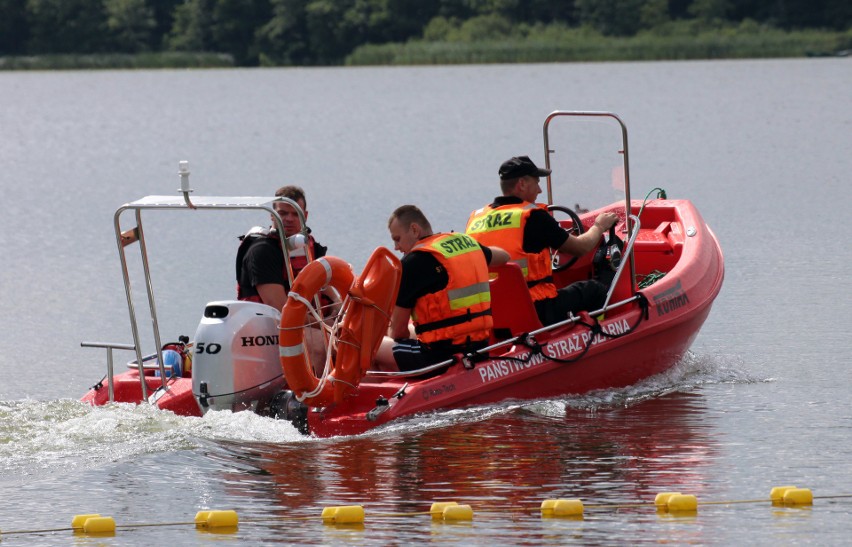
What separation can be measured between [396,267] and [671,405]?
2018mm

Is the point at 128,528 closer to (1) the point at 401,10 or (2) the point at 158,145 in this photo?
(2) the point at 158,145

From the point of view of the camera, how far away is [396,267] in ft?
22.2

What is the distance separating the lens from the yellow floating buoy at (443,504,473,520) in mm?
5781

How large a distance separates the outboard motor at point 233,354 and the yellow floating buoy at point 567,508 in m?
1.66

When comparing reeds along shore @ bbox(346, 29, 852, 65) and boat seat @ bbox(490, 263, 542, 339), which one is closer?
boat seat @ bbox(490, 263, 542, 339)

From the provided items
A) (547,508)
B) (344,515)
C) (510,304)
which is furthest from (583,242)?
(344,515)

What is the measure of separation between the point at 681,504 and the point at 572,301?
6.76 ft

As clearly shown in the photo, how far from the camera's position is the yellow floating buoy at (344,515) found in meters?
5.81

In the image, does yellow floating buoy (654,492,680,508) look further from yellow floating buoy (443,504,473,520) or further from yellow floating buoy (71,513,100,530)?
yellow floating buoy (71,513,100,530)

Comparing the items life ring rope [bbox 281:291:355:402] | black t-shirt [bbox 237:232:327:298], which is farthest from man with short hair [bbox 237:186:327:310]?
life ring rope [bbox 281:291:355:402]

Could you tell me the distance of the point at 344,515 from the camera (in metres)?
5.81

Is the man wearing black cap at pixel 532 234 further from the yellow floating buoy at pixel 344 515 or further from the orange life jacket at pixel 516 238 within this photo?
the yellow floating buoy at pixel 344 515

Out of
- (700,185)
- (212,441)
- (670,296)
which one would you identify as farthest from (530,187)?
(700,185)

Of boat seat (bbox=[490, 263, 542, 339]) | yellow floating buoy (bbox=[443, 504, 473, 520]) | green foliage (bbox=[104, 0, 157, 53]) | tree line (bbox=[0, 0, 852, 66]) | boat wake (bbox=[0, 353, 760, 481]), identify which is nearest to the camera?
yellow floating buoy (bbox=[443, 504, 473, 520])
